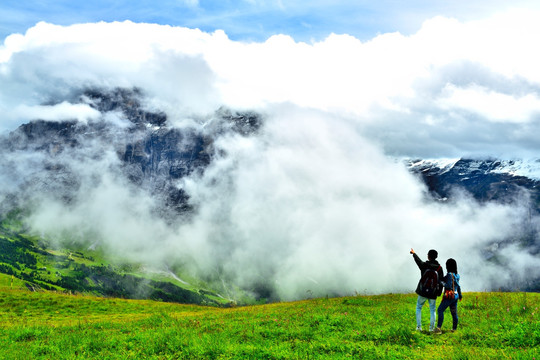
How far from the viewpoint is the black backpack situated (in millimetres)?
17625

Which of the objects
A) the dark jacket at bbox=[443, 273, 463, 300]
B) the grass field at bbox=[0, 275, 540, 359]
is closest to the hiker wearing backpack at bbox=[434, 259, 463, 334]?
the dark jacket at bbox=[443, 273, 463, 300]

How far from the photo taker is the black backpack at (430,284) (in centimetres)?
1762

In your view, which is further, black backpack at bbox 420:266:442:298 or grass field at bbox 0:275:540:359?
black backpack at bbox 420:266:442:298

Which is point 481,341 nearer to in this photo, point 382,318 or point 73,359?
point 382,318

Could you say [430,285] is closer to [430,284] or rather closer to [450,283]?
[430,284]

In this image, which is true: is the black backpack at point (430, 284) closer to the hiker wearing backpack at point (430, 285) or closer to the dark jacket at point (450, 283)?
the hiker wearing backpack at point (430, 285)

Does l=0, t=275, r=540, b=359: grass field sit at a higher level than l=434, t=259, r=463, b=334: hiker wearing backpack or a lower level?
lower

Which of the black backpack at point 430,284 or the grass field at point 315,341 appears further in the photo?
the black backpack at point 430,284

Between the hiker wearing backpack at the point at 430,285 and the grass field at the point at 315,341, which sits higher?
the hiker wearing backpack at the point at 430,285

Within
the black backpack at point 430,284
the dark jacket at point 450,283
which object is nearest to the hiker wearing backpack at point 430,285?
the black backpack at point 430,284

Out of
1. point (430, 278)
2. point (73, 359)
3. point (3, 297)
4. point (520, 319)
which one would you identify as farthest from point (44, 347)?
point (3, 297)

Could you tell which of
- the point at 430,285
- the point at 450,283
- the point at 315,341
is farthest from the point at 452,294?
the point at 315,341

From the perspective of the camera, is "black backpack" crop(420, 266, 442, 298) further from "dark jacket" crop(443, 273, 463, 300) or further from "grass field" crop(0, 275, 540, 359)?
"grass field" crop(0, 275, 540, 359)

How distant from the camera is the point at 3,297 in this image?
211ft
